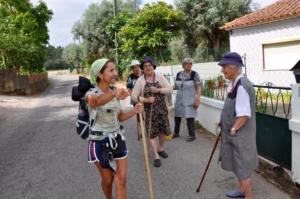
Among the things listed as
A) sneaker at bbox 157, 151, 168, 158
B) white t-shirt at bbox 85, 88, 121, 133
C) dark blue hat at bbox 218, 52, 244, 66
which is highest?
dark blue hat at bbox 218, 52, 244, 66

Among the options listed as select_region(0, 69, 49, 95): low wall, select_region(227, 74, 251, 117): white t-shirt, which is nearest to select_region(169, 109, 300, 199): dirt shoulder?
select_region(227, 74, 251, 117): white t-shirt

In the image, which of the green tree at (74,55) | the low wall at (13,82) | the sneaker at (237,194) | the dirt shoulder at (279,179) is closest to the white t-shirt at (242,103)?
the sneaker at (237,194)

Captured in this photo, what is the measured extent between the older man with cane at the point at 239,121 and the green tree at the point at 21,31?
49.4 feet

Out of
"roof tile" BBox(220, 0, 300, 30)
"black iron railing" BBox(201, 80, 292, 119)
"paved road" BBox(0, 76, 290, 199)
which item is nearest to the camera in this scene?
"paved road" BBox(0, 76, 290, 199)

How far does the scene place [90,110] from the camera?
8.61 feet

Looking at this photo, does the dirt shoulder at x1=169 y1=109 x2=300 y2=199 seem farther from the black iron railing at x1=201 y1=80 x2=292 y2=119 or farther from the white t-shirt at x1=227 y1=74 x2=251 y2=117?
the white t-shirt at x1=227 y1=74 x2=251 y2=117

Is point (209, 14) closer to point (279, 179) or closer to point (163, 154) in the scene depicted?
point (163, 154)

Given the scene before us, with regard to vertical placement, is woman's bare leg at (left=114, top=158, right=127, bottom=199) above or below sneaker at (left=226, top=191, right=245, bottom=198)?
above

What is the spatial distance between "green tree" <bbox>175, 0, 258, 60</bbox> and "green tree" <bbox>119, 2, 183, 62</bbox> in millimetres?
8091

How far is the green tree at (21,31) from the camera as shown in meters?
15.1

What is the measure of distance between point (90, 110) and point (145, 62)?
1803mm

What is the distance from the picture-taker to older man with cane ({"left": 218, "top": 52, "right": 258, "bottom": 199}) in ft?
8.55

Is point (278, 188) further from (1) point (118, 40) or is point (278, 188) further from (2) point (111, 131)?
(1) point (118, 40)

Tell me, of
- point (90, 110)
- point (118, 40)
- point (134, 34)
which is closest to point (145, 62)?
point (90, 110)
